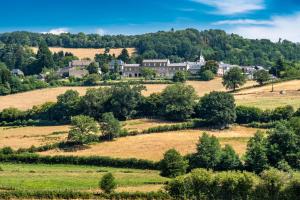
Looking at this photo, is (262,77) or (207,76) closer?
(262,77)

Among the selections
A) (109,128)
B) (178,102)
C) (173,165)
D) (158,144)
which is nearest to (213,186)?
(173,165)

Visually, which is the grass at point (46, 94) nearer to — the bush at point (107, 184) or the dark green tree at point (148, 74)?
the dark green tree at point (148, 74)

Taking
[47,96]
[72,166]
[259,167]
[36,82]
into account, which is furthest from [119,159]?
[36,82]

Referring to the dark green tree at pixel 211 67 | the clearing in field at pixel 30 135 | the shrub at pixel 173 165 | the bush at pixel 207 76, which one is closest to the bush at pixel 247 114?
the clearing in field at pixel 30 135

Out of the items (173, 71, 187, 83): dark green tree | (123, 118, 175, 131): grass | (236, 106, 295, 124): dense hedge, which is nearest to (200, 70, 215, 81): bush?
(173, 71, 187, 83): dark green tree

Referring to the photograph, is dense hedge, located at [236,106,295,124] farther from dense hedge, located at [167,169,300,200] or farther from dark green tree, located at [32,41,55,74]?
dark green tree, located at [32,41,55,74]

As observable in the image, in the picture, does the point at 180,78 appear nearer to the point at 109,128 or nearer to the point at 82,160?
the point at 109,128
